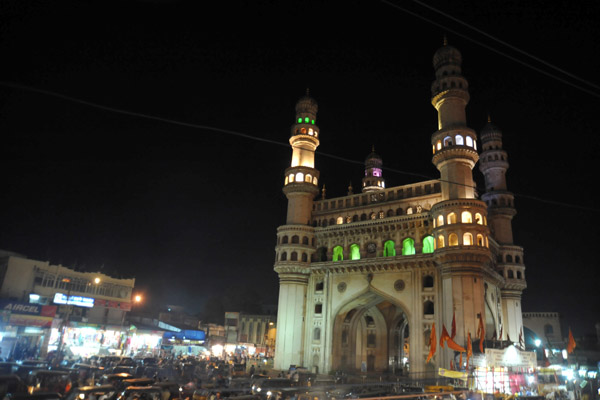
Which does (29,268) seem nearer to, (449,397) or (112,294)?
(112,294)

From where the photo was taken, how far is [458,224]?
39562 mm

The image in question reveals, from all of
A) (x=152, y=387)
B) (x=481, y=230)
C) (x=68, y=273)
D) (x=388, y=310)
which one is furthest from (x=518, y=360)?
(x=68, y=273)

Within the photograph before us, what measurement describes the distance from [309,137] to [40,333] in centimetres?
3660

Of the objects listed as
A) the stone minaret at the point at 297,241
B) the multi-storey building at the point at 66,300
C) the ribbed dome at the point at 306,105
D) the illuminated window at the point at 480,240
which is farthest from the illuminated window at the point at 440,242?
the multi-storey building at the point at 66,300

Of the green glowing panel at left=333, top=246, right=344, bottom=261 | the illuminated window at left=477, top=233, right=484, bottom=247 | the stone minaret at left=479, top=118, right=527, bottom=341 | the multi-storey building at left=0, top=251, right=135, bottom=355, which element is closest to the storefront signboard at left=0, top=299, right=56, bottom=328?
the multi-storey building at left=0, top=251, right=135, bottom=355

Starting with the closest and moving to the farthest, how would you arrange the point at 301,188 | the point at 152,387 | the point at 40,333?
the point at 152,387 < the point at 40,333 < the point at 301,188

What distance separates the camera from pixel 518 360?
3164 cm

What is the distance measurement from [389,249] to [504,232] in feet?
56.7

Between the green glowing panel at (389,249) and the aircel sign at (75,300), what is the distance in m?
36.4

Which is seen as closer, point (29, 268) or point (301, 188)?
point (29, 268)

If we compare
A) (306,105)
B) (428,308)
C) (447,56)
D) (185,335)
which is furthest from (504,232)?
(185,335)

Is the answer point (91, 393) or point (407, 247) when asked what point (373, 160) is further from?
point (91, 393)

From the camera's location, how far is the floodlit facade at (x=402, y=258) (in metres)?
39.9

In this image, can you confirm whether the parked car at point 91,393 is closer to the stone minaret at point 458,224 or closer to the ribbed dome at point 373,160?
the stone minaret at point 458,224
